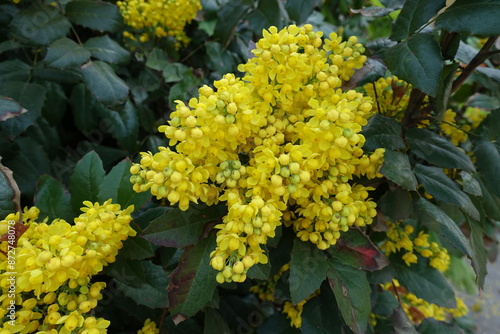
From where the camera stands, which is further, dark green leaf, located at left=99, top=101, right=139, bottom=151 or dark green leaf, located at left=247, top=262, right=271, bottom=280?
dark green leaf, located at left=99, top=101, right=139, bottom=151

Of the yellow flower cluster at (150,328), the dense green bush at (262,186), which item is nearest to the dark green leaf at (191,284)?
the dense green bush at (262,186)

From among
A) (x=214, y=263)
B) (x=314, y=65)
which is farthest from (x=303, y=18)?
(x=214, y=263)

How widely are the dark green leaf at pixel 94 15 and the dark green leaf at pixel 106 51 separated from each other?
1.5 inches

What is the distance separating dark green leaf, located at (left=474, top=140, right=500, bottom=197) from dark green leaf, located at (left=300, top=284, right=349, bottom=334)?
0.46 meters

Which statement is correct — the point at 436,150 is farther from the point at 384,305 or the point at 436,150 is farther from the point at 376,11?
the point at 384,305

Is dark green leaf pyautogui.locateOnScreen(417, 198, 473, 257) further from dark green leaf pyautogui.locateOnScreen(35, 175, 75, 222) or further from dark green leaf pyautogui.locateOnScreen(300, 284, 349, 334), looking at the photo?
dark green leaf pyautogui.locateOnScreen(35, 175, 75, 222)

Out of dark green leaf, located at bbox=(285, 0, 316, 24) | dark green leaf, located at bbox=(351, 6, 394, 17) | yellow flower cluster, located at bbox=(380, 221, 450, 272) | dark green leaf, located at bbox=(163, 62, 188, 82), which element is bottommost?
yellow flower cluster, located at bbox=(380, 221, 450, 272)

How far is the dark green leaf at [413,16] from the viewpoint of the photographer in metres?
0.76

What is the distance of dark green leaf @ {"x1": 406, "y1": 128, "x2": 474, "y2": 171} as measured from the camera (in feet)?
2.70

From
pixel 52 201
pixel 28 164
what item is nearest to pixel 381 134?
pixel 52 201

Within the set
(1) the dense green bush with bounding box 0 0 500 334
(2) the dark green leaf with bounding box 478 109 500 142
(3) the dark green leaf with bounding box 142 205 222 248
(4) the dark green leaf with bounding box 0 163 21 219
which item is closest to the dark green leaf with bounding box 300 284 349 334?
(1) the dense green bush with bounding box 0 0 500 334

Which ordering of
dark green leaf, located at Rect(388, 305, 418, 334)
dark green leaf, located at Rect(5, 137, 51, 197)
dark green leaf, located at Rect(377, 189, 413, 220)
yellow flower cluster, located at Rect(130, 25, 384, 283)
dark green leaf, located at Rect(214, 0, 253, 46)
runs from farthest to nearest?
dark green leaf, located at Rect(214, 0, 253, 46)
dark green leaf, located at Rect(5, 137, 51, 197)
dark green leaf, located at Rect(388, 305, 418, 334)
dark green leaf, located at Rect(377, 189, 413, 220)
yellow flower cluster, located at Rect(130, 25, 384, 283)

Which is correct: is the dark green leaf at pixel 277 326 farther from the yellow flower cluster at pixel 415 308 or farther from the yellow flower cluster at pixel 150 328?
the yellow flower cluster at pixel 415 308

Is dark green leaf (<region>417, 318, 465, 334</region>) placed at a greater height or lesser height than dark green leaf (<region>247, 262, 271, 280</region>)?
lesser
